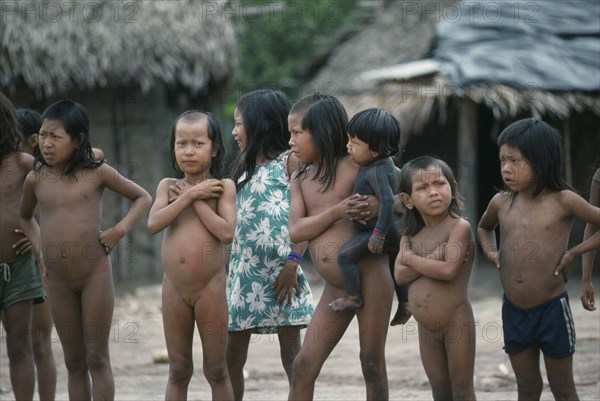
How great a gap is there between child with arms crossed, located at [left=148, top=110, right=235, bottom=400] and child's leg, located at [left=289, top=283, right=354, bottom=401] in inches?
13.4

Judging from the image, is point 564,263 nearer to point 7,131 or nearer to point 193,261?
point 193,261

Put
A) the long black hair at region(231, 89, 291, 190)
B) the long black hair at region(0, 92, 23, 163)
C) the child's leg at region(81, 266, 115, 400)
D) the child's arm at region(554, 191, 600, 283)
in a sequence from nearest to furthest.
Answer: the child's arm at region(554, 191, 600, 283) < the child's leg at region(81, 266, 115, 400) < the long black hair at region(231, 89, 291, 190) < the long black hair at region(0, 92, 23, 163)

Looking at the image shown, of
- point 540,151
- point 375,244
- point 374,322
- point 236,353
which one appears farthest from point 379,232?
point 236,353

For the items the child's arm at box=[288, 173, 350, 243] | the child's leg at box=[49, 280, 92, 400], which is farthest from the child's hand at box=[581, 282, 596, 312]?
the child's leg at box=[49, 280, 92, 400]

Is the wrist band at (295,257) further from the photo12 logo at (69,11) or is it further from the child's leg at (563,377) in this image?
the photo12 logo at (69,11)

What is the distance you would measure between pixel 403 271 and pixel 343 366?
3266mm

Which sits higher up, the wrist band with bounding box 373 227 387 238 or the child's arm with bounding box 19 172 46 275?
the child's arm with bounding box 19 172 46 275

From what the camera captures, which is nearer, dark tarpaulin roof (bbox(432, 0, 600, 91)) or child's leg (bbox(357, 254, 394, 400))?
child's leg (bbox(357, 254, 394, 400))

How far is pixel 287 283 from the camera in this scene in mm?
5184

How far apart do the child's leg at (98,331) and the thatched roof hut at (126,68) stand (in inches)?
Result: 279

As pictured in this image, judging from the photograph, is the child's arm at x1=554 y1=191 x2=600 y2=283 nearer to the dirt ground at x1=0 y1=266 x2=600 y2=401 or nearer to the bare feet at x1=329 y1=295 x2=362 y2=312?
the bare feet at x1=329 y1=295 x2=362 y2=312

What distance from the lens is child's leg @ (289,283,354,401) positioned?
480cm

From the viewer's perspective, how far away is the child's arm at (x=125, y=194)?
5155mm

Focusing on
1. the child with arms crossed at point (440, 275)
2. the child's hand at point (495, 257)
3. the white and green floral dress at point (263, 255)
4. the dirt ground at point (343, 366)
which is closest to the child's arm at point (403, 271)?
the child with arms crossed at point (440, 275)
